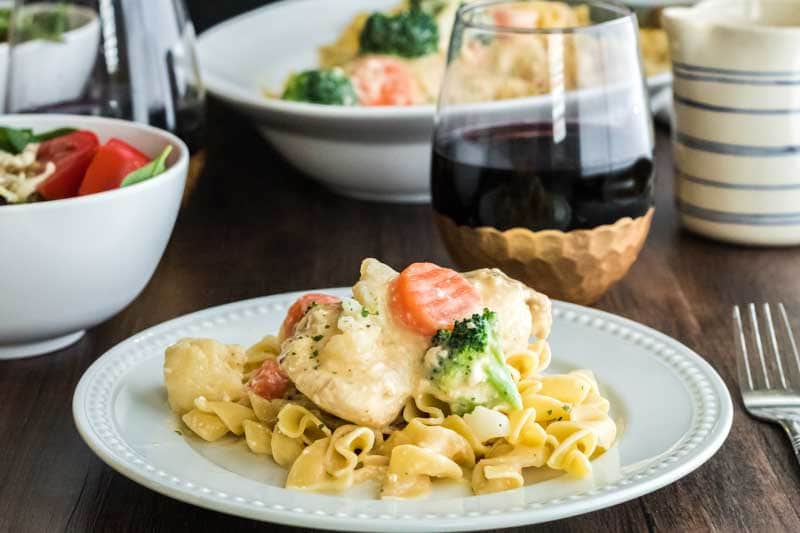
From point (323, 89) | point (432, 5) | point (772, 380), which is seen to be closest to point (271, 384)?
point (772, 380)

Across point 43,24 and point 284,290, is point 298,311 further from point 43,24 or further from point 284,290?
point 43,24

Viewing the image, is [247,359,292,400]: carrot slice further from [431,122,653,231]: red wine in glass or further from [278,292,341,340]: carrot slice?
[431,122,653,231]: red wine in glass

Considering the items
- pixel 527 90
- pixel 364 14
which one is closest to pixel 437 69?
pixel 364 14

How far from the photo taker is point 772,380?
1.44 m

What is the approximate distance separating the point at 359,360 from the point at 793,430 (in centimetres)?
48

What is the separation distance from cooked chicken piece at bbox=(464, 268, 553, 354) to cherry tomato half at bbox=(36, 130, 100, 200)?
601 millimetres

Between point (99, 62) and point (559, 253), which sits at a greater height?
point (99, 62)

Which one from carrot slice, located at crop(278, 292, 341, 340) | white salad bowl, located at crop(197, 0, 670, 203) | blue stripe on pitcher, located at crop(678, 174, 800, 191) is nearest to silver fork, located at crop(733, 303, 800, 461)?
blue stripe on pitcher, located at crop(678, 174, 800, 191)

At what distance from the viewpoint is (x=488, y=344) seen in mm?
1168

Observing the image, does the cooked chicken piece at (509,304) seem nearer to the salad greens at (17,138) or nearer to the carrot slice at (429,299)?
the carrot slice at (429,299)

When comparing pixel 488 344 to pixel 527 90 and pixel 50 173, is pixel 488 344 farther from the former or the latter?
pixel 50 173

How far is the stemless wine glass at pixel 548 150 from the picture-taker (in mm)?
1586

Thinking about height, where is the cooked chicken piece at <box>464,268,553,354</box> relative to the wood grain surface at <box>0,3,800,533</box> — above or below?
above

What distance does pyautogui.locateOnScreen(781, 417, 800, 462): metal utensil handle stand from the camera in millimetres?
1296
